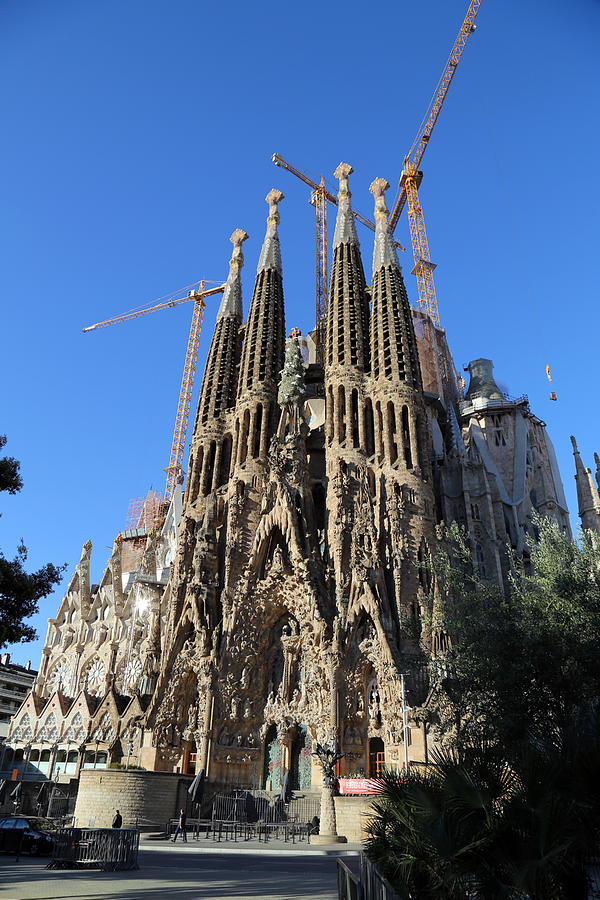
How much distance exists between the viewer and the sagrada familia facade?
29859 millimetres

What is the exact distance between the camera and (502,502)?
38.4 m

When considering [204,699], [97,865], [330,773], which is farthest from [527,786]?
[204,699]

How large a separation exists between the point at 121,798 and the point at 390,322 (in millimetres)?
27528

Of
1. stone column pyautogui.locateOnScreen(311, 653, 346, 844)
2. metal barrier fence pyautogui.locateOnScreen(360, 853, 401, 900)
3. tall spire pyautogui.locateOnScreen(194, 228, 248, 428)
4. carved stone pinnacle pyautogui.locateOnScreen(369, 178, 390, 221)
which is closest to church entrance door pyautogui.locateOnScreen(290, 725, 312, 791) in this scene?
stone column pyautogui.locateOnScreen(311, 653, 346, 844)

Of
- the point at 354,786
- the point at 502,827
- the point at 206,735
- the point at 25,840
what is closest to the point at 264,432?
the point at 206,735

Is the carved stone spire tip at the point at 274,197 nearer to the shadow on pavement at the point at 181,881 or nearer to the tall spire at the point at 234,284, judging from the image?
the tall spire at the point at 234,284

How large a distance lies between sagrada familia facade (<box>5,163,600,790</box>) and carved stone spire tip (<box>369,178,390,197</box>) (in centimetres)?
22

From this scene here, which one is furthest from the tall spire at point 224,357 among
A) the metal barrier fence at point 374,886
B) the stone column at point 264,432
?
the metal barrier fence at point 374,886

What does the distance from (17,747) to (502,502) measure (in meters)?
39.4

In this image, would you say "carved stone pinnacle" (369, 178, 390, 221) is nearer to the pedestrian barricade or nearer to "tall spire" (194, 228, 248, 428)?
"tall spire" (194, 228, 248, 428)

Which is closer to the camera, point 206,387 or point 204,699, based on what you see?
point 204,699

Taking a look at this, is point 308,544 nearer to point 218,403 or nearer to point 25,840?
point 218,403

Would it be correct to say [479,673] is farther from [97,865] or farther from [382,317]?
[382,317]

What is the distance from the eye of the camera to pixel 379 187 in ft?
151
